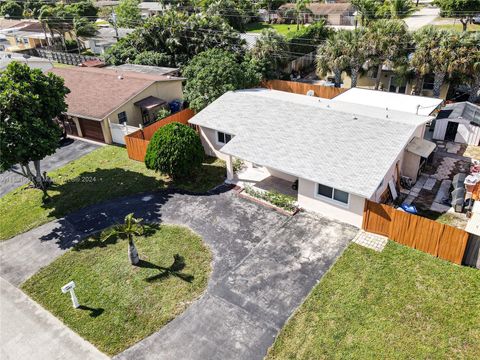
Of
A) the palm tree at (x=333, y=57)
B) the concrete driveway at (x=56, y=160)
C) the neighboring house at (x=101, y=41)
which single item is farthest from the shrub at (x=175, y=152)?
the neighboring house at (x=101, y=41)

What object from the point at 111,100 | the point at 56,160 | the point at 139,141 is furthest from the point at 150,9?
the point at 139,141

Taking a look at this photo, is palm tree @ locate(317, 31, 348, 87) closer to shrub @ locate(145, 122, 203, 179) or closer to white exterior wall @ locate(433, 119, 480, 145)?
white exterior wall @ locate(433, 119, 480, 145)

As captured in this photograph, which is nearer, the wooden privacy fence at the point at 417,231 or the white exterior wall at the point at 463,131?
the wooden privacy fence at the point at 417,231

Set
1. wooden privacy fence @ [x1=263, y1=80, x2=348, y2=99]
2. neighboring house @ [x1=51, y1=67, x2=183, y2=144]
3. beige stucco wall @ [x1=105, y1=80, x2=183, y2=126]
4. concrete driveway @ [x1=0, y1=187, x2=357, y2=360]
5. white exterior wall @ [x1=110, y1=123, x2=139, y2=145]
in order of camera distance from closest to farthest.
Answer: concrete driveway @ [x1=0, y1=187, x2=357, y2=360], white exterior wall @ [x1=110, y1=123, x2=139, y2=145], neighboring house @ [x1=51, y1=67, x2=183, y2=144], beige stucco wall @ [x1=105, y1=80, x2=183, y2=126], wooden privacy fence @ [x1=263, y1=80, x2=348, y2=99]

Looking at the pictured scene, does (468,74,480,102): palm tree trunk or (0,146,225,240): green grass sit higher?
(468,74,480,102): palm tree trunk

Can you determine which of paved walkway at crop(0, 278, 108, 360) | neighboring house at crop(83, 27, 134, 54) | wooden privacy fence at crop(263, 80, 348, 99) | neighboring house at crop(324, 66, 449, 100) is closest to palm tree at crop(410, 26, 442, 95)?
neighboring house at crop(324, 66, 449, 100)

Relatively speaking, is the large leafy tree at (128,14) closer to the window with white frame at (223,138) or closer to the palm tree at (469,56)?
the window with white frame at (223,138)

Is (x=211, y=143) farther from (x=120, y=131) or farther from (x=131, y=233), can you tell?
(x=131, y=233)
